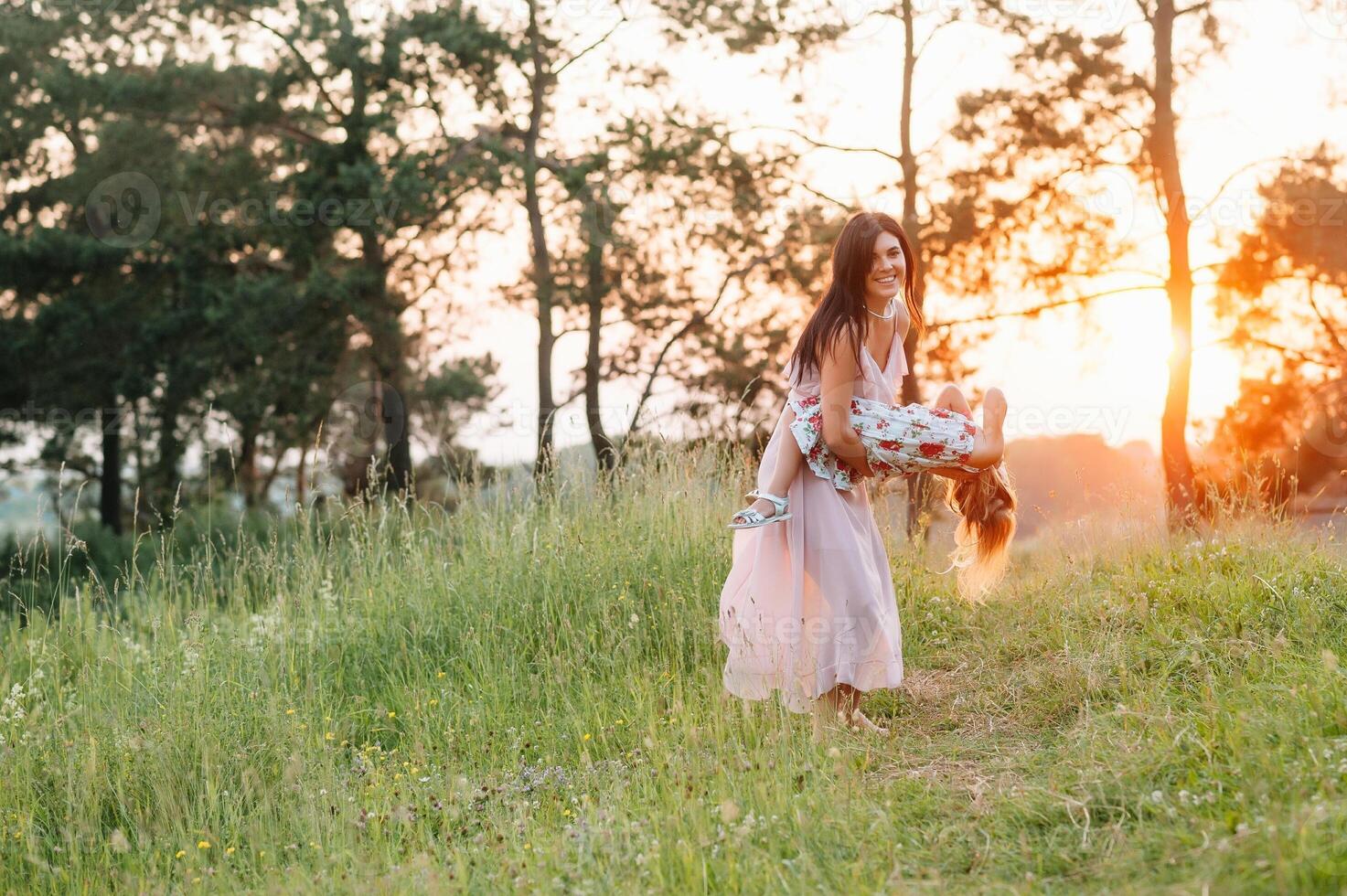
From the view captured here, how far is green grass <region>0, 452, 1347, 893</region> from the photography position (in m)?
3.02

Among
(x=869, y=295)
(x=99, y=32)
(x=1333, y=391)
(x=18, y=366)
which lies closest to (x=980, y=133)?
(x=1333, y=391)

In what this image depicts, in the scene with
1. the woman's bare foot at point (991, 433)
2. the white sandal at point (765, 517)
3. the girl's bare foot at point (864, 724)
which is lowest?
the girl's bare foot at point (864, 724)

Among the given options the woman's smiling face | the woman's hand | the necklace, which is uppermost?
the woman's smiling face

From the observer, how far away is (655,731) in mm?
4027

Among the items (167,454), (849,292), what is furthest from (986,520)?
(167,454)

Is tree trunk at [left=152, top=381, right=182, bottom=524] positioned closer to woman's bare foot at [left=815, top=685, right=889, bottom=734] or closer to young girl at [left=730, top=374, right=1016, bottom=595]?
young girl at [left=730, top=374, right=1016, bottom=595]

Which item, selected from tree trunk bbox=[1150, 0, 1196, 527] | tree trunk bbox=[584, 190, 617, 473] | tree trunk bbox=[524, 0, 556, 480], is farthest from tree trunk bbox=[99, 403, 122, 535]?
tree trunk bbox=[1150, 0, 1196, 527]

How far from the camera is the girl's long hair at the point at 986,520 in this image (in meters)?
4.54

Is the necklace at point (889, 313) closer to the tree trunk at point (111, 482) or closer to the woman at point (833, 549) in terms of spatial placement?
the woman at point (833, 549)

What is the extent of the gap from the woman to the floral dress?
0.06 metres

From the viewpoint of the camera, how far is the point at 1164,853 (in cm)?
275

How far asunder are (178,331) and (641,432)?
10977 mm

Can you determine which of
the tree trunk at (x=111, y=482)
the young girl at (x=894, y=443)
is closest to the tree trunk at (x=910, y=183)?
the young girl at (x=894, y=443)

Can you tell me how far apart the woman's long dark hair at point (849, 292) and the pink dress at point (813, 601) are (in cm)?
12
